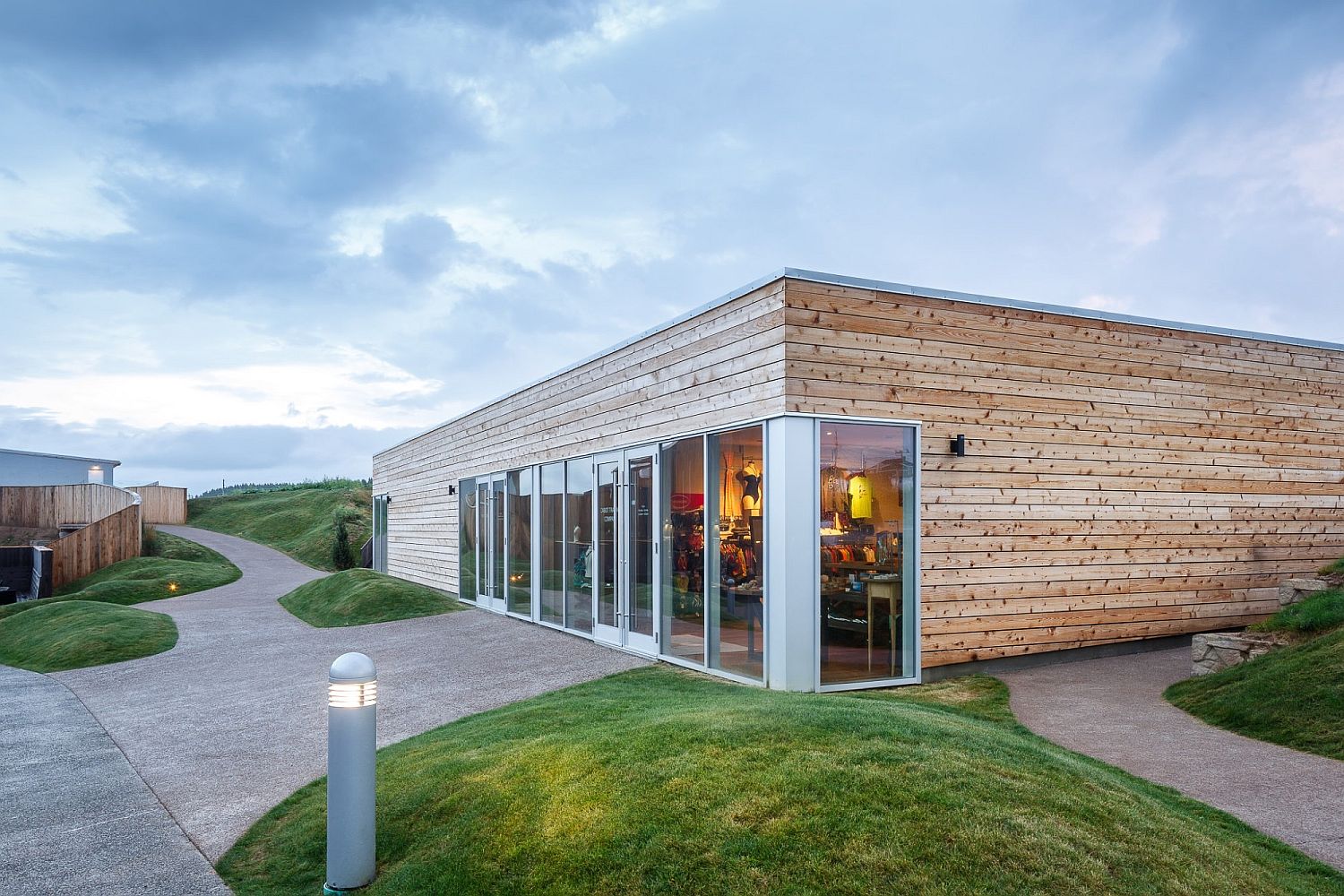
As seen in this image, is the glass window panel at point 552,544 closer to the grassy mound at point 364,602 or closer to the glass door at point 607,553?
the glass door at point 607,553

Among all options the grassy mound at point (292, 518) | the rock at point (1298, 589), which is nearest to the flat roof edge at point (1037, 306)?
the rock at point (1298, 589)

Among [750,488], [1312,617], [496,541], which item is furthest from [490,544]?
[1312,617]

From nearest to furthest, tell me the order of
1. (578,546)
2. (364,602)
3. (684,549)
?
1. (684,549)
2. (578,546)
3. (364,602)

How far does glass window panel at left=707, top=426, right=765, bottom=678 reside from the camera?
7.72 meters

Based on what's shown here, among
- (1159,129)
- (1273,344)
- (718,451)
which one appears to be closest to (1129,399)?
(1273,344)

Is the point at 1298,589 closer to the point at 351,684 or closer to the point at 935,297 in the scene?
the point at 935,297

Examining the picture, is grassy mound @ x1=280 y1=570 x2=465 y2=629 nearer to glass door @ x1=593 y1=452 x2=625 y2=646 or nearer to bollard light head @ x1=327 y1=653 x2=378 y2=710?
glass door @ x1=593 y1=452 x2=625 y2=646

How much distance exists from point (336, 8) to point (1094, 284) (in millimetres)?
13132

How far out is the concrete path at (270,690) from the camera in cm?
566

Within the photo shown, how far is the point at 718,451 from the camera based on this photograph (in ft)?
27.3

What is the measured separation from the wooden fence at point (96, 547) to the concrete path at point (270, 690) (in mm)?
8061

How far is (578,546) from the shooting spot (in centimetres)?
1181

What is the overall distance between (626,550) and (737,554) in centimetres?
247

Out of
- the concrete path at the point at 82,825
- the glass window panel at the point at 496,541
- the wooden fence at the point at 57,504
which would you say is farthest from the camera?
the wooden fence at the point at 57,504
